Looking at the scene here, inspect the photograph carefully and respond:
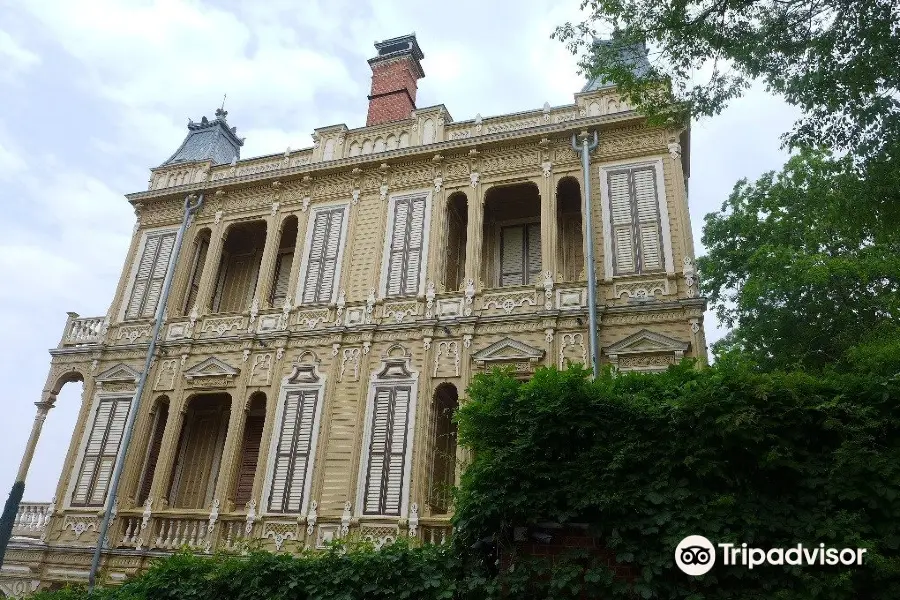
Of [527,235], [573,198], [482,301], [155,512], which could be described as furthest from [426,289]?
[155,512]

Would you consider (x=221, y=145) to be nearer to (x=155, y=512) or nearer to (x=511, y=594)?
(x=155, y=512)

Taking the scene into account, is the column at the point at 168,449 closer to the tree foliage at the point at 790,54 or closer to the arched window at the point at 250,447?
the arched window at the point at 250,447

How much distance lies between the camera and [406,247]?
16109mm

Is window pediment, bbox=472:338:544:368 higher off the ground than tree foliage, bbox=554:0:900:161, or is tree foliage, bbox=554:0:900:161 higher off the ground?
tree foliage, bbox=554:0:900:161

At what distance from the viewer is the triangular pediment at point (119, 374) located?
55.3ft

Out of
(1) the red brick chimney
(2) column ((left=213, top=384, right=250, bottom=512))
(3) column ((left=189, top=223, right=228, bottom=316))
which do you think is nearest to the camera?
(2) column ((left=213, top=384, right=250, bottom=512))

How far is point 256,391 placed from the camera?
621 inches

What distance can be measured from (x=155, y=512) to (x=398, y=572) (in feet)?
33.2

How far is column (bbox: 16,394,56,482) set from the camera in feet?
53.8

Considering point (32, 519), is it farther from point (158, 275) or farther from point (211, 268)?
point (211, 268)

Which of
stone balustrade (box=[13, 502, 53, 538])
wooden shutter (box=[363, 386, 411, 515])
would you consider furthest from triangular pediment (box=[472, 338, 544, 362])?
stone balustrade (box=[13, 502, 53, 538])

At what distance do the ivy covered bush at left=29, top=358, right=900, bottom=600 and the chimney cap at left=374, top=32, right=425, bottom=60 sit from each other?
15676 mm

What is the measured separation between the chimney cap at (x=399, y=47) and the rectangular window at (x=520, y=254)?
7.32 meters

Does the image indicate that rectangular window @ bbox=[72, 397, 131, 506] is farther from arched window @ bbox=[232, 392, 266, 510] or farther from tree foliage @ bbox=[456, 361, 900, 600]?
tree foliage @ bbox=[456, 361, 900, 600]
